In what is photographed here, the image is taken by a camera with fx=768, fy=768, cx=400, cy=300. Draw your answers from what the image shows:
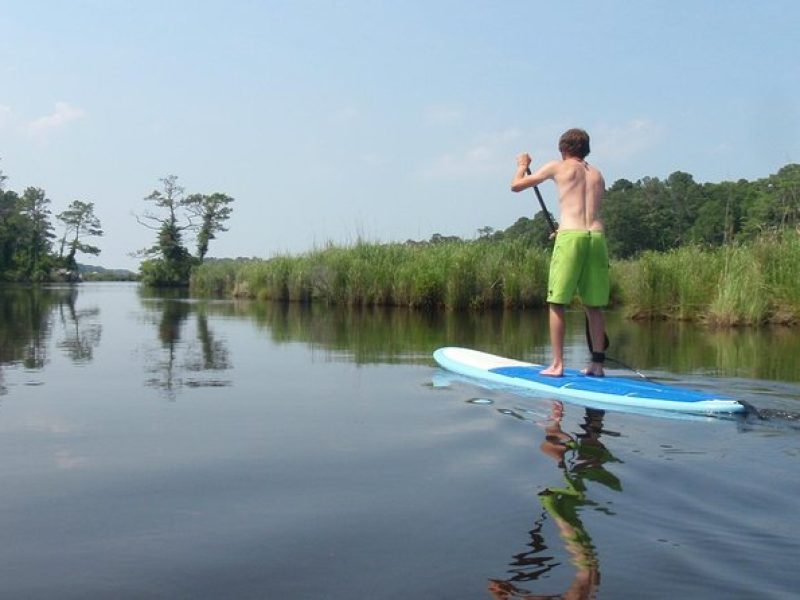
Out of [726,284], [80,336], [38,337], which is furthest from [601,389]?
[726,284]

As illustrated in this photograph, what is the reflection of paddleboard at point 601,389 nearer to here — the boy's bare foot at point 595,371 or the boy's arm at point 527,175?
the boy's bare foot at point 595,371

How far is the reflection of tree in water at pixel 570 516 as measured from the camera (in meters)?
2.21

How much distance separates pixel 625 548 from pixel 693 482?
0.94 m

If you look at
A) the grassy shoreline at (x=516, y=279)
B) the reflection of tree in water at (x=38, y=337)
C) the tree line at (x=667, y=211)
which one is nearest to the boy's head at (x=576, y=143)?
the reflection of tree in water at (x=38, y=337)

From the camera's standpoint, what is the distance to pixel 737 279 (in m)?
13.6

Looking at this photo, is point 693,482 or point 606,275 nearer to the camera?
point 693,482

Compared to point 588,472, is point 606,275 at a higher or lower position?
higher

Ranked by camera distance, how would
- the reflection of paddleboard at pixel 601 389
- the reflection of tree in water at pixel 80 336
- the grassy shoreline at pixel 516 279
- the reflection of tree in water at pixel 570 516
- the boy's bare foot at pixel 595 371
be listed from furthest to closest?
the grassy shoreline at pixel 516 279
the reflection of tree in water at pixel 80 336
the boy's bare foot at pixel 595 371
the reflection of paddleboard at pixel 601 389
the reflection of tree in water at pixel 570 516

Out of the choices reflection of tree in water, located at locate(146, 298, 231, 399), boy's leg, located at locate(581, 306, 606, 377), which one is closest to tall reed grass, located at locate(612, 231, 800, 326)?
boy's leg, located at locate(581, 306, 606, 377)

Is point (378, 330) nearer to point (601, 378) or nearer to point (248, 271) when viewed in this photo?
point (601, 378)

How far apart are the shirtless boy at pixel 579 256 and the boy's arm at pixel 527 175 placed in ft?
0.04

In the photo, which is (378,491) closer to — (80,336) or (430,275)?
(80,336)

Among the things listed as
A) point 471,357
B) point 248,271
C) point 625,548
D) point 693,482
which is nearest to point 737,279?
point 471,357

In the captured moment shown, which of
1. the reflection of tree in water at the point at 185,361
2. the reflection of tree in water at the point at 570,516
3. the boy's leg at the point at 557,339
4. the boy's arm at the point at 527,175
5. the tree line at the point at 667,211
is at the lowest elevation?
the reflection of tree in water at the point at 570,516
